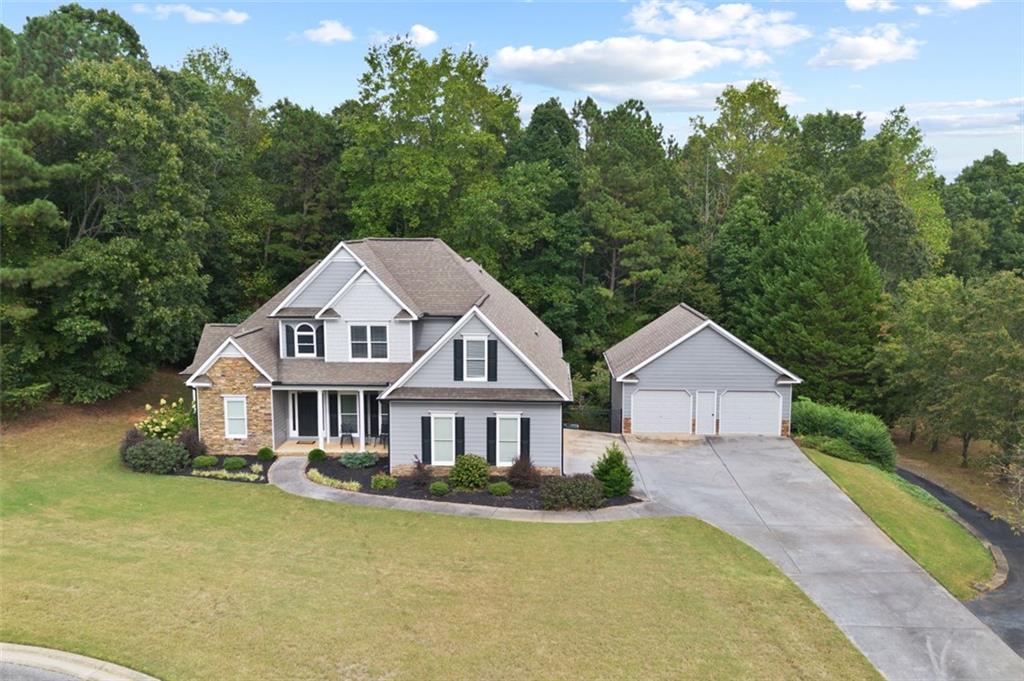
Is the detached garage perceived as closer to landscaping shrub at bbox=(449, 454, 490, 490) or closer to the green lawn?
the green lawn

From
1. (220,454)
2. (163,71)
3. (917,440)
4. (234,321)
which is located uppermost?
(163,71)

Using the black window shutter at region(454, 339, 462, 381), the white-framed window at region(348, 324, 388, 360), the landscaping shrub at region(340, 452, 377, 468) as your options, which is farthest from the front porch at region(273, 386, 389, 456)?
the black window shutter at region(454, 339, 462, 381)

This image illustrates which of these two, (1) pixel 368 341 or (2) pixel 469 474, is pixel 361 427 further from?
(2) pixel 469 474

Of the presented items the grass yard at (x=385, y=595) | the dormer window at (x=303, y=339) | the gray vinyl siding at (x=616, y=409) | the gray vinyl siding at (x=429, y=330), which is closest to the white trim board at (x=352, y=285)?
the dormer window at (x=303, y=339)

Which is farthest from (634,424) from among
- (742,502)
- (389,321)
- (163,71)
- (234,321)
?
(163,71)

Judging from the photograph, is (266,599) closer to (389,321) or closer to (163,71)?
(389,321)

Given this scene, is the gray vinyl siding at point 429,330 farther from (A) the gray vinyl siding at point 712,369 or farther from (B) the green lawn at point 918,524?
(B) the green lawn at point 918,524
